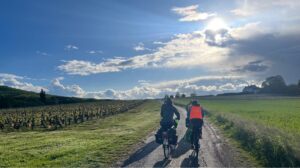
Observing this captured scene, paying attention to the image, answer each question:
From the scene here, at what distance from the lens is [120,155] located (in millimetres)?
17531

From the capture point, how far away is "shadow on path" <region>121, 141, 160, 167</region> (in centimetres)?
1584

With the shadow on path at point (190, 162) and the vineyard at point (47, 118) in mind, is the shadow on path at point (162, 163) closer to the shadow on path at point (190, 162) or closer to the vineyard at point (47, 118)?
the shadow on path at point (190, 162)

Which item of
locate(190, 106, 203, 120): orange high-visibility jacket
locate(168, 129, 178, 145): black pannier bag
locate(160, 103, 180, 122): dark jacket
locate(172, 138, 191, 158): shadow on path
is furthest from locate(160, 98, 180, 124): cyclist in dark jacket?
locate(172, 138, 191, 158): shadow on path

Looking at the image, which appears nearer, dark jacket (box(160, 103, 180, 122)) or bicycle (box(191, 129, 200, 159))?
bicycle (box(191, 129, 200, 159))

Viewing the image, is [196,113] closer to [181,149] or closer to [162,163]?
[181,149]

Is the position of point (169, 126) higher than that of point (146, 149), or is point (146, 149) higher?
point (169, 126)

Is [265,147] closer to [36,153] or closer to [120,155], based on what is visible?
[120,155]

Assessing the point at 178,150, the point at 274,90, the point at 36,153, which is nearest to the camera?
the point at 178,150

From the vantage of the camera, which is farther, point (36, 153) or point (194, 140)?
point (36, 153)

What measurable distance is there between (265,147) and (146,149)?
5.65 m

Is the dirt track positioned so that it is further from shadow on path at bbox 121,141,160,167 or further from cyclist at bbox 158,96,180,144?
cyclist at bbox 158,96,180,144

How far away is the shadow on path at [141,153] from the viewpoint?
1584 cm

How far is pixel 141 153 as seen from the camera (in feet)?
58.1

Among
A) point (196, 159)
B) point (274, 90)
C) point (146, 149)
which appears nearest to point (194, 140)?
point (196, 159)
